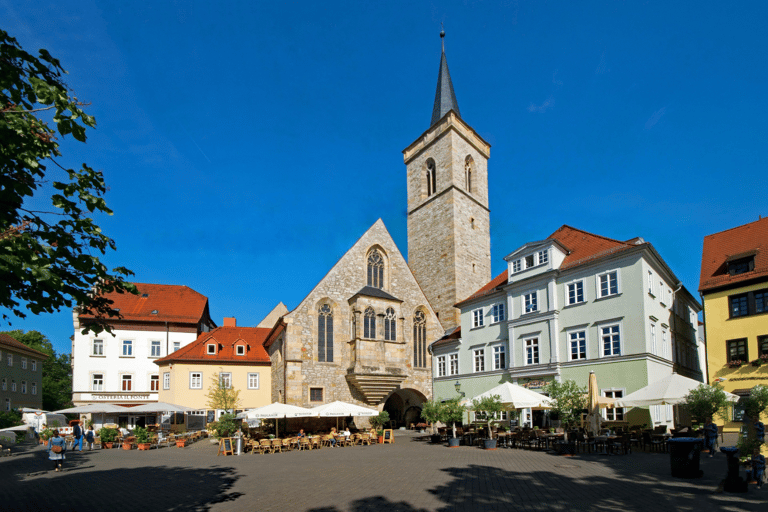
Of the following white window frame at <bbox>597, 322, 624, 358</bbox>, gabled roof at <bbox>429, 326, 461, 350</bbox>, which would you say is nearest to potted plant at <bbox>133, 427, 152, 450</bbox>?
gabled roof at <bbox>429, 326, 461, 350</bbox>

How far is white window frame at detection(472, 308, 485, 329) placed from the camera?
32709 mm

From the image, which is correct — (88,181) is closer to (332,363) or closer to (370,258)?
(332,363)

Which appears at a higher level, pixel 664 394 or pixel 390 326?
pixel 390 326

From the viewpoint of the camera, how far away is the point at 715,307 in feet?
89.8

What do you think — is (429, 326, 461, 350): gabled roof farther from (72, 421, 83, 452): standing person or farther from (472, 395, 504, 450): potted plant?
(72, 421, 83, 452): standing person

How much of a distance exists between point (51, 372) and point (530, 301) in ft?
202

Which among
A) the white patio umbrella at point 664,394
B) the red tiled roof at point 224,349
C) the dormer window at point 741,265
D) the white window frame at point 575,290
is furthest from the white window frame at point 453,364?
the dormer window at point 741,265

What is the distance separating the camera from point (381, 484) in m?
12.7

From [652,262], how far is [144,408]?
2666 cm

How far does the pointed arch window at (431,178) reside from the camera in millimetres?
45250

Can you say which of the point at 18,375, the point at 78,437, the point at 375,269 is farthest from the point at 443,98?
the point at 18,375

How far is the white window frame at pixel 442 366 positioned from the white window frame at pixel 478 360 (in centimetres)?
327

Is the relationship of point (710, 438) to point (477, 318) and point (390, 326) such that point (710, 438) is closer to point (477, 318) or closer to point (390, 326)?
point (477, 318)

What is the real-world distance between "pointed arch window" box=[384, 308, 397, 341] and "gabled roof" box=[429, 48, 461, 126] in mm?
20128
